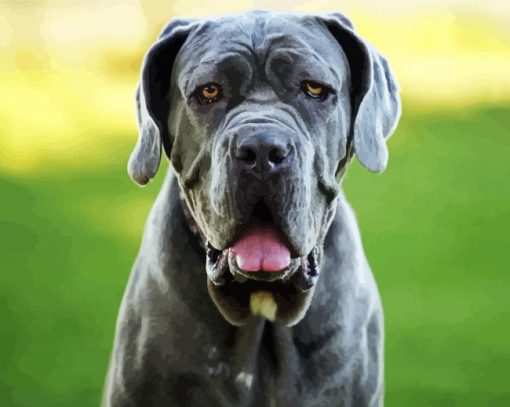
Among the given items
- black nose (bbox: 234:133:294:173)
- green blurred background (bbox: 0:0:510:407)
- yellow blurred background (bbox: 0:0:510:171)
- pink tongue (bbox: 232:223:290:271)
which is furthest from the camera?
yellow blurred background (bbox: 0:0:510:171)

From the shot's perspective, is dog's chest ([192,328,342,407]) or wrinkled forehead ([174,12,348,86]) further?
dog's chest ([192,328,342,407])

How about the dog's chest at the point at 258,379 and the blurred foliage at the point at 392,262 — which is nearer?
the dog's chest at the point at 258,379

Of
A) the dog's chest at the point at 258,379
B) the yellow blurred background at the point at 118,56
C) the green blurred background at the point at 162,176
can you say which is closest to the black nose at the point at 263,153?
the dog's chest at the point at 258,379

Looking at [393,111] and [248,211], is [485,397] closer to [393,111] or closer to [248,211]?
[393,111]

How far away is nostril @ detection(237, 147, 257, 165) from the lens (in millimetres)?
2336

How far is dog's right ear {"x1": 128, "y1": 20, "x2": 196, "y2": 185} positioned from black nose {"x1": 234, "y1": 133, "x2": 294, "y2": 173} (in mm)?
294

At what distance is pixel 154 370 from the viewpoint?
266 cm

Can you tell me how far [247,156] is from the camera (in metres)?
2.35

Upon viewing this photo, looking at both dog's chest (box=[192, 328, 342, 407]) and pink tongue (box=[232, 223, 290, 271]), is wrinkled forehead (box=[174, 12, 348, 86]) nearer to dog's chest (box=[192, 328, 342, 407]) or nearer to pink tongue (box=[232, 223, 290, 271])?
pink tongue (box=[232, 223, 290, 271])

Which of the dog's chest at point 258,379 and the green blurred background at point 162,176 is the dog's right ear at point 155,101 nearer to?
the dog's chest at point 258,379

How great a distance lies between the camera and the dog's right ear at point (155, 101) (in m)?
2.59

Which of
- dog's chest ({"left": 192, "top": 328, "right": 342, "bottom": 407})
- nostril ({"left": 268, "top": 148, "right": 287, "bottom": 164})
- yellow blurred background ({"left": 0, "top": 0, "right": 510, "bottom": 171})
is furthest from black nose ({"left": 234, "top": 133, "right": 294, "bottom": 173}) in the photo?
yellow blurred background ({"left": 0, "top": 0, "right": 510, "bottom": 171})

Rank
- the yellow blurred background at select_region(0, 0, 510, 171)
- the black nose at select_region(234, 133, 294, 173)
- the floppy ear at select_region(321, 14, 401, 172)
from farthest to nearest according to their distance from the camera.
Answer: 1. the yellow blurred background at select_region(0, 0, 510, 171)
2. the floppy ear at select_region(321, 14, 401, 172)
3. the black nose at select_region(234, 133, 294, 173)

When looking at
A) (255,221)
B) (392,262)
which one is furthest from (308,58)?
(392,262)
